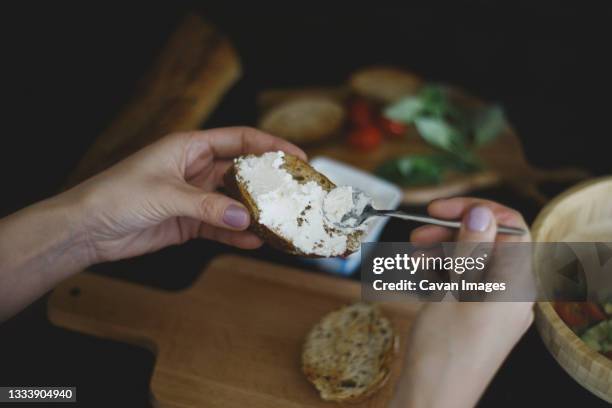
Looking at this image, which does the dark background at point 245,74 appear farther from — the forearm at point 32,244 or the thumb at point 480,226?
the thumb at point 480,226

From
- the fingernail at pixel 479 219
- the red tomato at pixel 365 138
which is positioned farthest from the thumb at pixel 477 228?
the red tomato at pixel 365 138

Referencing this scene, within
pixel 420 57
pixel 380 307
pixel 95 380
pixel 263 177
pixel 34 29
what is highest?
pixel 34 29

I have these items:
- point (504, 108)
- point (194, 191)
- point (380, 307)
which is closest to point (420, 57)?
point (504, 108)

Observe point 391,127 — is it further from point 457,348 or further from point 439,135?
point 457,348

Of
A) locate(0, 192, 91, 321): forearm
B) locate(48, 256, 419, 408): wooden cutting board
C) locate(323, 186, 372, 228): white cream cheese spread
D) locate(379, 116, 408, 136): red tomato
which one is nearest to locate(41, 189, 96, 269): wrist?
locate(0, 192, 91, 321): forearm

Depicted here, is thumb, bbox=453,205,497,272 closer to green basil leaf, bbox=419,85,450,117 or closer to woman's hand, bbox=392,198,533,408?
woman's hand, bbox=392,198,533,408

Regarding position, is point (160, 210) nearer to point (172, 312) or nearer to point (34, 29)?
point (172, 312)
